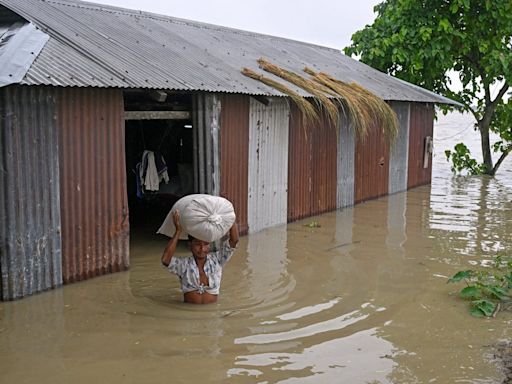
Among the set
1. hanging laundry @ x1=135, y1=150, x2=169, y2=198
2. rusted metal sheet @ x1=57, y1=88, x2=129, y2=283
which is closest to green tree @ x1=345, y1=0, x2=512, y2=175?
hanging laundry @ x1=135, y1=150, x2=169, y2=198

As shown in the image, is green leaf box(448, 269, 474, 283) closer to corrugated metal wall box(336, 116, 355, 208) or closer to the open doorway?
the open doorway

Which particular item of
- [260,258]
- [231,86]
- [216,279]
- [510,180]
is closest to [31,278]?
[216,279]

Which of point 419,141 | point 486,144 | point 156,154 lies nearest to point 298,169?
point 156,154

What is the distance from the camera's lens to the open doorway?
903 cm

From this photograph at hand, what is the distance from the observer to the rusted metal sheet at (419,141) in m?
16.1

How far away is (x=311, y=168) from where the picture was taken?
1184 centimetres

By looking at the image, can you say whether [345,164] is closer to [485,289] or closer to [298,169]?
[298,169]

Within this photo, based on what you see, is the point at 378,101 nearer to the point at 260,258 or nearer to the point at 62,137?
the point at 260,258

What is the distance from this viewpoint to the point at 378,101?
12664 millimetres

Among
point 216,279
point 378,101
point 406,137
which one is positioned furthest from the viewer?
point 406,137

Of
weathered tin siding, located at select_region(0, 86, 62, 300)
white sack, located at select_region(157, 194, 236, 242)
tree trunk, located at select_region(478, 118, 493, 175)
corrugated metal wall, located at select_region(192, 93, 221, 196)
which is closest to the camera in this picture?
white sack, located at select_region(157, 194, 236, 242)

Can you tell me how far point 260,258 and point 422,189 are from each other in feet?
28.6

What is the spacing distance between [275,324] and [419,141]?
11577mm

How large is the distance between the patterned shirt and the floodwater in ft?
0.69
